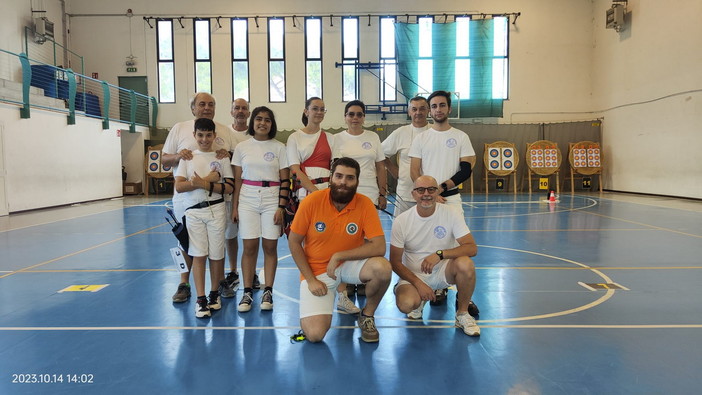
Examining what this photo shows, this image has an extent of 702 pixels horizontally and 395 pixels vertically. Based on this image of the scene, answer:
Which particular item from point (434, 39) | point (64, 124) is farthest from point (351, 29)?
point (64, 124)

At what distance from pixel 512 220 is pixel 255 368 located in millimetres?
7381

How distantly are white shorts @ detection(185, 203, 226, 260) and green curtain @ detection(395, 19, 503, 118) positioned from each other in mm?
14613

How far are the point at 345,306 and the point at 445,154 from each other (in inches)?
57.2

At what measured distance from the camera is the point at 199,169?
362 cm

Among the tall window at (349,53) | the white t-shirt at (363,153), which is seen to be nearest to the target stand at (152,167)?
the tall window at (349,53)

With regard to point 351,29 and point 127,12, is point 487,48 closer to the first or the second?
point 351,29

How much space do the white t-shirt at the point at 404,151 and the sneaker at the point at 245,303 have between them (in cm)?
161

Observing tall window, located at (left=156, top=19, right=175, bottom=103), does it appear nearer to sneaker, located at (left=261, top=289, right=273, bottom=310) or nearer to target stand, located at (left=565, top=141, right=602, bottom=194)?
target stand, located at (left=565, top=141, right=602, bottom=194)

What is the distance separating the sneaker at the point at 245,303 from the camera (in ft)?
11.7

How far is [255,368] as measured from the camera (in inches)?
101

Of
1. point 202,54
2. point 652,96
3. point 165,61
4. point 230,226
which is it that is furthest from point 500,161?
point 230,226

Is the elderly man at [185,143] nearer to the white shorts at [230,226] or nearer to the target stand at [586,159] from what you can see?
the white shorts at [230,226]

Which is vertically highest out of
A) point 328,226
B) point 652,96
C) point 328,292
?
point 652,96

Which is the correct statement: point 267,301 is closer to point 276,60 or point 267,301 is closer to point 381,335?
point 381,335
